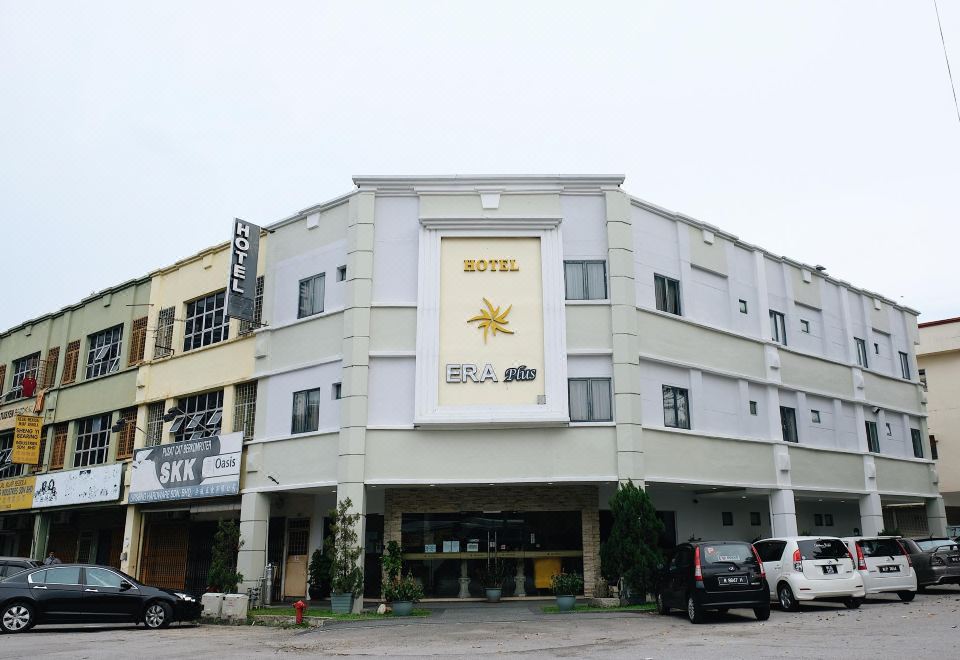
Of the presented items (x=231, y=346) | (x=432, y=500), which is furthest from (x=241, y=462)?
(x=432, y=500)

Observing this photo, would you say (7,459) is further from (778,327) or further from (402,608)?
(778,327)

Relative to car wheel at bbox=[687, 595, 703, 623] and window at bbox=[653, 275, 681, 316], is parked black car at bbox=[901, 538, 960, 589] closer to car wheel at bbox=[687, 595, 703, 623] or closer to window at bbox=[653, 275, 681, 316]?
car wheel at bbox=[687, 595, 703, 623]

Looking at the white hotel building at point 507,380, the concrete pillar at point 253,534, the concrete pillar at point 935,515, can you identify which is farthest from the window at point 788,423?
the concrete pillar at point 253,534

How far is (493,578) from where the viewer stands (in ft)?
78.8

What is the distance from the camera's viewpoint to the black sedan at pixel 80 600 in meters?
17.8

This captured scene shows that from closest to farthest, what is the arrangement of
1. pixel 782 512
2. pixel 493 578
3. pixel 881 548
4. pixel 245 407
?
pixel 881 548
pixel 493 578
pixel 782 512
pixel 245 407

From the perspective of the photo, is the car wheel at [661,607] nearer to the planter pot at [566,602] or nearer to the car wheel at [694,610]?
the car wheel at [694,610]

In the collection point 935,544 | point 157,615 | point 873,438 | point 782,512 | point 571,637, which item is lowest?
point 571,637

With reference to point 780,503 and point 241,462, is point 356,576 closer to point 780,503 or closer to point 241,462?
point 241,462

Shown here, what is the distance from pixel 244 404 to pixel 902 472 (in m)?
25.4

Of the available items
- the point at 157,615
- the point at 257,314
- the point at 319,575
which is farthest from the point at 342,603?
the point at 257,314

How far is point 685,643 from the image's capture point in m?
13.6

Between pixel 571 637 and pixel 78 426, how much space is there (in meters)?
25.5

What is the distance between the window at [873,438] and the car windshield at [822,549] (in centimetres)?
1515
